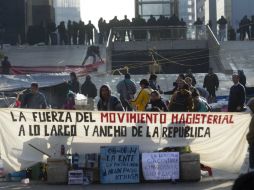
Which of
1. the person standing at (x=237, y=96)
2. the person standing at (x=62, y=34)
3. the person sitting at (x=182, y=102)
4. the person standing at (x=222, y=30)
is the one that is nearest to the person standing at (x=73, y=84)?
the person standing at (x=237, y=96)

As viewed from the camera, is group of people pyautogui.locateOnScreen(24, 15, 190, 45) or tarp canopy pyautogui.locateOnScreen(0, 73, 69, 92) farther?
group of people pyautogui.locateOnScreen(24, 15, 190, 45)

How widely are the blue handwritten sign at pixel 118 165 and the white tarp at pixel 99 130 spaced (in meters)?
0.29

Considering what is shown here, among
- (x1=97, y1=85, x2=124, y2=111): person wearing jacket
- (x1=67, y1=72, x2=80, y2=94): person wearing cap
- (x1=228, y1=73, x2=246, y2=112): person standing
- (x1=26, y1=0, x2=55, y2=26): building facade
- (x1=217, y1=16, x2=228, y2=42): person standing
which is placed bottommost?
(x1=67, y1=72, x2=80, y2=94): person wearing cap

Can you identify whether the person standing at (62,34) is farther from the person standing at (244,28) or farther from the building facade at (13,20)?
the person standing at (244,28)

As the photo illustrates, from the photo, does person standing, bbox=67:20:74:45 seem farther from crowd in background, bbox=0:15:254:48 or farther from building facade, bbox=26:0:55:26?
building facade, bbox=26:0:55:26

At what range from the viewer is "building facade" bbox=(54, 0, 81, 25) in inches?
5571

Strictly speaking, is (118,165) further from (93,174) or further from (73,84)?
(73,84)

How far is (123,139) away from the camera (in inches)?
474

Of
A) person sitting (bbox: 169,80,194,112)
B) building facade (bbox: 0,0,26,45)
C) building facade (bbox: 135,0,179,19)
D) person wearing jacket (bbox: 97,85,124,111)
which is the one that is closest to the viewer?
person wearing jacket (bbox: 97,85,124,111)

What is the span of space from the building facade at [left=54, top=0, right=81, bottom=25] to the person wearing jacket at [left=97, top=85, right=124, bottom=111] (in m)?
125

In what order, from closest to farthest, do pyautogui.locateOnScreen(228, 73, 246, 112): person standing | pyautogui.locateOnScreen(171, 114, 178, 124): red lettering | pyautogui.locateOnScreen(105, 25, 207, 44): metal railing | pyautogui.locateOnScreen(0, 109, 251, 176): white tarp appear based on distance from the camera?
pyautogui.locateOnScreen(0, 109, 251, 176): white tarp, pyautogui.locateOnScreen(171, 114, 178, 124): red lettering, pyautogui.locateOnScreen(228, 73, 246, 112): person standing, pyautogui.locateOnScreen(105, 25, 207, 44): metal railing

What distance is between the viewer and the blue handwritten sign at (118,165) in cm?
1169

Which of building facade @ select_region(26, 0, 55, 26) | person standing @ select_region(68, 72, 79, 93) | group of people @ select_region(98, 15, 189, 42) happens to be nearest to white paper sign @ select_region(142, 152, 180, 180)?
person standing @ select_region(68, 72, 79, 93)

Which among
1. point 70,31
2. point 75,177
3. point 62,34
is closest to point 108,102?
point 75,177
